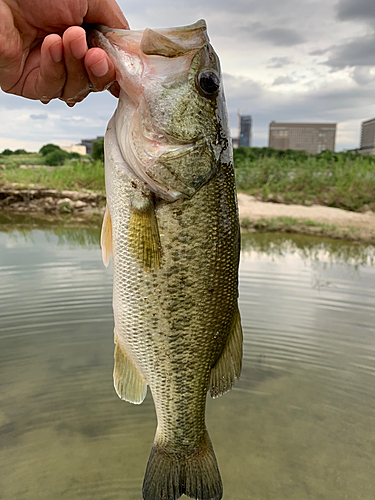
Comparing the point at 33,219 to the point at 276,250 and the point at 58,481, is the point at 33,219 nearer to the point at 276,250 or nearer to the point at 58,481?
the point at 276,250

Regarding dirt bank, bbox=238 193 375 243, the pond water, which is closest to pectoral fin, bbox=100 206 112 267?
the pond water

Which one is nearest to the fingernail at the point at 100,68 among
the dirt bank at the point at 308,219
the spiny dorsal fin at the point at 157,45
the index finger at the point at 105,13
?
the spiny dorsal fin at the point at 157,45

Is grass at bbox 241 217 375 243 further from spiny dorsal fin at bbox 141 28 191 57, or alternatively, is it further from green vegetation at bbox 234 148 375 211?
spiny dorsal fin at bbox 141 28 191 57

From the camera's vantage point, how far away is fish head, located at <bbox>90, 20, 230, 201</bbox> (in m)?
1.49

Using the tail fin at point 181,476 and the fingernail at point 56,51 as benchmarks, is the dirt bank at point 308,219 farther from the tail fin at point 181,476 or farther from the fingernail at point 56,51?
the fingernail at point 56,51

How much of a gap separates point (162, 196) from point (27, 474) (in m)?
2.29

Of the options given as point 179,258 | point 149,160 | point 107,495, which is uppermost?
point 149,160

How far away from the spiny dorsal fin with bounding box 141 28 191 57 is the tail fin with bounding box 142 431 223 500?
1.62 meters

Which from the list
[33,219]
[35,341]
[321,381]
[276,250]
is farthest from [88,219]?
[321,381]

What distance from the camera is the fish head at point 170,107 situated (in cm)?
149

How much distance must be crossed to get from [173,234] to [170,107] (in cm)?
47

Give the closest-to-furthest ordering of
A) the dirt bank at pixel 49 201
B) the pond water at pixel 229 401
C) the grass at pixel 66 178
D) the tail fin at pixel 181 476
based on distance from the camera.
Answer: the tail fin at pixel 181 476, the pond water at pixel 229 401, the dirt bank at pixel 49 201, the grass at pixel 66 178

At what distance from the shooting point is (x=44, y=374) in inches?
152

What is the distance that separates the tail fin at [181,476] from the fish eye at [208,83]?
59.3 inches
